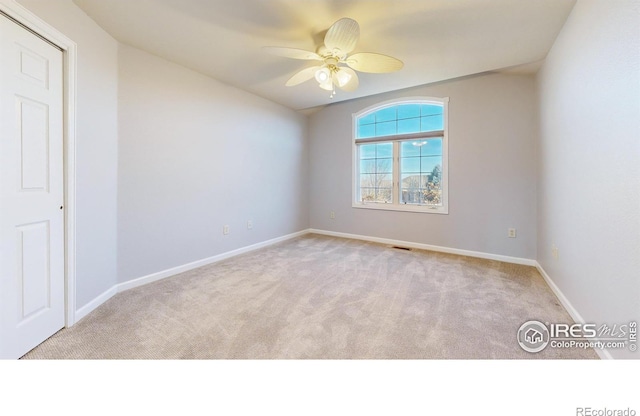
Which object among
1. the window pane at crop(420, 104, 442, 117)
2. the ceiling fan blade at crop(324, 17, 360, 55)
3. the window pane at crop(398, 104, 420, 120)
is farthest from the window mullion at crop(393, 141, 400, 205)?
the ceiling fan blade at crop(324, 17, 360, 55)

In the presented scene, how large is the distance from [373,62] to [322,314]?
219cm

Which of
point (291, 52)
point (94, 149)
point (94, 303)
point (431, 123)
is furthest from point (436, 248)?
point (94, 149)

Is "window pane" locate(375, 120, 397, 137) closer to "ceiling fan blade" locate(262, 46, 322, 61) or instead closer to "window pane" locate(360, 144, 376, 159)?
"window pane" locate(360, 144, 376, 159)

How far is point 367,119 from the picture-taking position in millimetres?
4473

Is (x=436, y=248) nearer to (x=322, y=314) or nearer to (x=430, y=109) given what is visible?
(x=430, y=109)

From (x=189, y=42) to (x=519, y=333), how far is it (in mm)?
3694

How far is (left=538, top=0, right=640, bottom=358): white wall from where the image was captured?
49.0 inches

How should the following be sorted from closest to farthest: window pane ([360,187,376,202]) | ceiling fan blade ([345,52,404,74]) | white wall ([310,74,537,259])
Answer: ceiling fan blade ([345,52,404,74])
white wall ([310,74,537,259])
window pane ([360,187,376,202])

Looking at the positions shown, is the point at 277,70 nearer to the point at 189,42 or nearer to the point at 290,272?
the point at 189,42

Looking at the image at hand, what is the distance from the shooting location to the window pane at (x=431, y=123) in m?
3.79

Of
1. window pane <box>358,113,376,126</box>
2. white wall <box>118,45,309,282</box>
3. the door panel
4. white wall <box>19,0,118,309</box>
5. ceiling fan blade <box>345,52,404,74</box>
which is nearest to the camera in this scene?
the door panel

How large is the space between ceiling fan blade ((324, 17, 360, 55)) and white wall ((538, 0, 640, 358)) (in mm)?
1488

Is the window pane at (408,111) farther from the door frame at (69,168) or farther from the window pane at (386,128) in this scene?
the door frame at (69,168)
